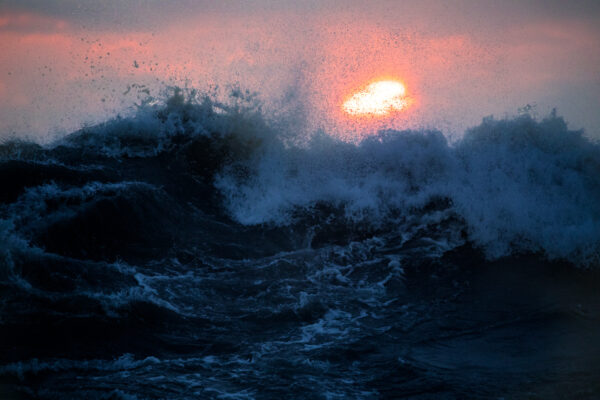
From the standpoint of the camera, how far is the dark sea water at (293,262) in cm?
443

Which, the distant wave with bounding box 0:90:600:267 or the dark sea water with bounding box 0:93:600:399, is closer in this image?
the dark sea water with bounding box 0:93:600:399

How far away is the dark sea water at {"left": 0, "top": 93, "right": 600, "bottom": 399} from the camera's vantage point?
4.43 m

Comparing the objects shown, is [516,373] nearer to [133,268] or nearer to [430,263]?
[430,263]

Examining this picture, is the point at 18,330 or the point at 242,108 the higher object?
the point at 242,108

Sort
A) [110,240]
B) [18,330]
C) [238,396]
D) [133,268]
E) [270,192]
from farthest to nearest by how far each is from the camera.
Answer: [270,192], [110,240], [133,268], [18,330], [238,396]

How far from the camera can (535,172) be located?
9.41 m

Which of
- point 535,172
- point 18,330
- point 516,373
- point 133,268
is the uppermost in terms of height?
point 535,172

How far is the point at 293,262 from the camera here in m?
7.80

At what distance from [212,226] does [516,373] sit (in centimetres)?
592

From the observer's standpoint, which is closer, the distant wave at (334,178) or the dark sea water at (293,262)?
the dark sea water at (293,262)

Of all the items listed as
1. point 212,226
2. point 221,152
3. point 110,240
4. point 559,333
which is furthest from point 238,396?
point 221,152

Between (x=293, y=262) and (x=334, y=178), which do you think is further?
(x=334, y=178)

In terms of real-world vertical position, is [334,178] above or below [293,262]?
above

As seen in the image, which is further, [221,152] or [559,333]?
[221,152]
